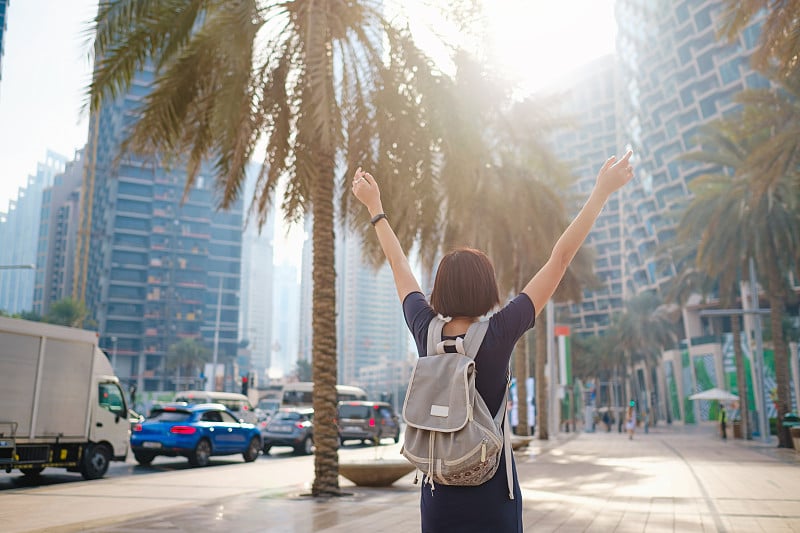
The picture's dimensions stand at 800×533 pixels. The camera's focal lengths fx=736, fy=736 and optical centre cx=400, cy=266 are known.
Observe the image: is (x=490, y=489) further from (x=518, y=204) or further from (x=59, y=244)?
(x=59, y=244)

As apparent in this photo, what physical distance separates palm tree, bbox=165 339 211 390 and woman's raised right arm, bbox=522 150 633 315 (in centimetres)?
11010

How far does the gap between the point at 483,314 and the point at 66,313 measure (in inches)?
2855

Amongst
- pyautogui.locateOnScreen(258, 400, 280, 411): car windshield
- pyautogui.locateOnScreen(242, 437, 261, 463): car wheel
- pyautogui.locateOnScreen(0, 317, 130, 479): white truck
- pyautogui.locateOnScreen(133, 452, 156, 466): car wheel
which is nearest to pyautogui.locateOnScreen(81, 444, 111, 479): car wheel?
pyautogui.locateOnScreen(0, 317, 130, 479): white truck

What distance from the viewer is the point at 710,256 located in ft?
104

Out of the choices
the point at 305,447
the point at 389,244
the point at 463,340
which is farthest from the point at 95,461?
the point at 463,340

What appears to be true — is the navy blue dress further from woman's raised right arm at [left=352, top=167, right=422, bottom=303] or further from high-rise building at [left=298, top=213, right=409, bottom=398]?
high-rise building at [left=298, top=213, right=409, bottom=398]

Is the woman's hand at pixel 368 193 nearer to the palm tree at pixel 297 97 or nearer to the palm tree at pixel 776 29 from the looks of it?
the palm tree at pixel 297 97

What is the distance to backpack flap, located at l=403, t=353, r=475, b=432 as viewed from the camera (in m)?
2.27

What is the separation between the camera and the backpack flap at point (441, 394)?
89.4 inches

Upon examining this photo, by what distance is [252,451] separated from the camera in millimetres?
20484

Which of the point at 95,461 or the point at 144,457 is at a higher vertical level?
the point at 95,461

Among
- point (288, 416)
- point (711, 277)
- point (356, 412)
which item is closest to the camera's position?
point (288, 416)

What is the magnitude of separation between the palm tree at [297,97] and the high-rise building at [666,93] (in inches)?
2542

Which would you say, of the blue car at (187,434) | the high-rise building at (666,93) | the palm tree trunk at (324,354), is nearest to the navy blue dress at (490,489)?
the palm tree trunk at (324,354)
